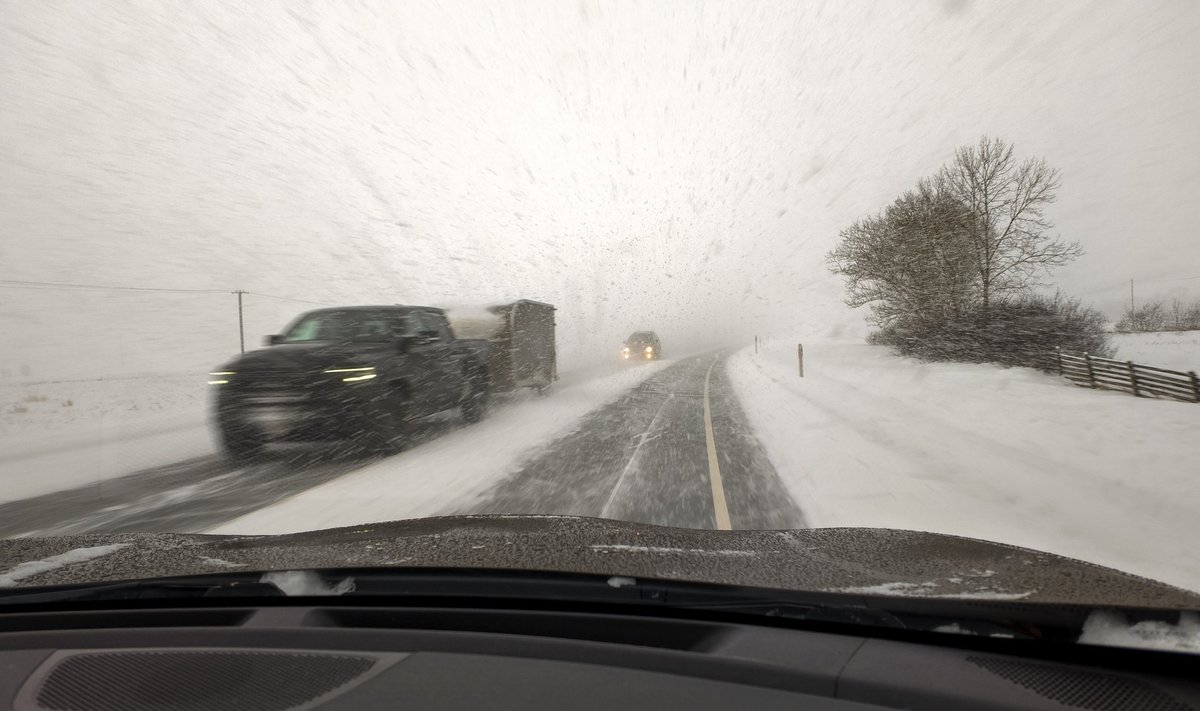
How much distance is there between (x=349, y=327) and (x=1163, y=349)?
35813 mm

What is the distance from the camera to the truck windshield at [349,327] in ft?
26.8

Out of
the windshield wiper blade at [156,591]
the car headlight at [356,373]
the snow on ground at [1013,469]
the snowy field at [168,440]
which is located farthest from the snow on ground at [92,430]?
the snow on ground at [1013,469]

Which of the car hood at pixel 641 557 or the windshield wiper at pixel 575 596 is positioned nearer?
the windshield wiper at pixel 575 596

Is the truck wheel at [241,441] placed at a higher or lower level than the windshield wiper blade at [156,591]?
lower

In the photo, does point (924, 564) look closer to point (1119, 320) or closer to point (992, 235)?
point (992, 235)

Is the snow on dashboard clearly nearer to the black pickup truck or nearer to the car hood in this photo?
the car hood

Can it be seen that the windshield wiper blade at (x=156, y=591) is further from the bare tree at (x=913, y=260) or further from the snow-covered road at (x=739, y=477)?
the bare tree at (x=913, y=260)

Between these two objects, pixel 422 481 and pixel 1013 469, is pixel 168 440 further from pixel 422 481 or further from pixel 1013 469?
pixel 1013 469

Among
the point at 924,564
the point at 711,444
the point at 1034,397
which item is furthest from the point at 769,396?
the point at 924,564

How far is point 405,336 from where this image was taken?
28.1 ft

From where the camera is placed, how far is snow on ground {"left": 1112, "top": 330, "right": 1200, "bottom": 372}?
2230 centimetres

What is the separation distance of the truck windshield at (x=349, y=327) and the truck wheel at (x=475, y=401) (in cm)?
219

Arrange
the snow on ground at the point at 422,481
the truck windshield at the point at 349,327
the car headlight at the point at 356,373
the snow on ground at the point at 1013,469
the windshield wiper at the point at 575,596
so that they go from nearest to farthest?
the windshield wiper at the point at 575,596 < the snow on ground at the point at 1013,469 < the snow on ground at the point at 422,481 < the car headlight at the point at 356,373 < the truck windshield at the point at 349,327

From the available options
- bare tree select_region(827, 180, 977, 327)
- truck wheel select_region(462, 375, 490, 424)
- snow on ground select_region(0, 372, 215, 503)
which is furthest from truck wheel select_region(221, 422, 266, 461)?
bare tree select_region(827, 180, 977, 327)
